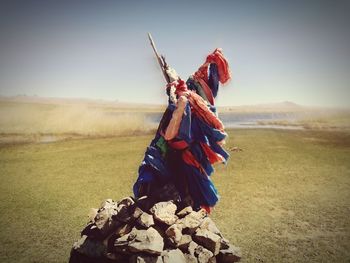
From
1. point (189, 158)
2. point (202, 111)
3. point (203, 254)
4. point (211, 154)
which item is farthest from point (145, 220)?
point (202, 111)

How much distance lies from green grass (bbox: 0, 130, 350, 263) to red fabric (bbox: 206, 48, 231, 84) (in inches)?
171

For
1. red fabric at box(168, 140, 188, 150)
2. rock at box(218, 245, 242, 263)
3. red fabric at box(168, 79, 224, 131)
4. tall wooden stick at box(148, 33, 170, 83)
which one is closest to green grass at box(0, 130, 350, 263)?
rock at box(218, 245, 242, 263)

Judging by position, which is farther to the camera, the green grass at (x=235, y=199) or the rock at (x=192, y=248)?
the green grass at (x=235, y=199)

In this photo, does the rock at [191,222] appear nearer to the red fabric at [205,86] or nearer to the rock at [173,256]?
the rock at [173,256]

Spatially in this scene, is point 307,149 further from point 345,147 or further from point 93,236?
point 93,236

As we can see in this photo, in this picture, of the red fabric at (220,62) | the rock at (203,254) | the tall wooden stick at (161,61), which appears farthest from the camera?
the tall wooden stick at (161,61)

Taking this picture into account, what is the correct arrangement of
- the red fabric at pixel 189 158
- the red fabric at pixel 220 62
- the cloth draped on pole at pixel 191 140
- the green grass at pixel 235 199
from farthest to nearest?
the green grass at pixel 235 199 → the red fabric at pixel 220 62 → the red fabric at pixel 189 158 → the cloth draped on pole at pixel 191 140

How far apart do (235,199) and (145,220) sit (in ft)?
20.0

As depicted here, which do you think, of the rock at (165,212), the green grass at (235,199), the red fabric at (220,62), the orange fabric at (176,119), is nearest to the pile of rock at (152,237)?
the rock at (165,212)

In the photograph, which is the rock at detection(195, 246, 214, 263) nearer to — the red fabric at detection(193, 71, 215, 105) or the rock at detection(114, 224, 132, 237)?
the rock at detection(114, 224, 132, 237)

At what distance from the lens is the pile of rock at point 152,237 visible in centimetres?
491

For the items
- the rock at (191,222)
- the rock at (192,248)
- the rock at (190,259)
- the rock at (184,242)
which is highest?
the rock at (191,222)

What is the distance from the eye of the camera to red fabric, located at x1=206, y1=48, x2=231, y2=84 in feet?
19.5

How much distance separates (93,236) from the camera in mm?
5648
